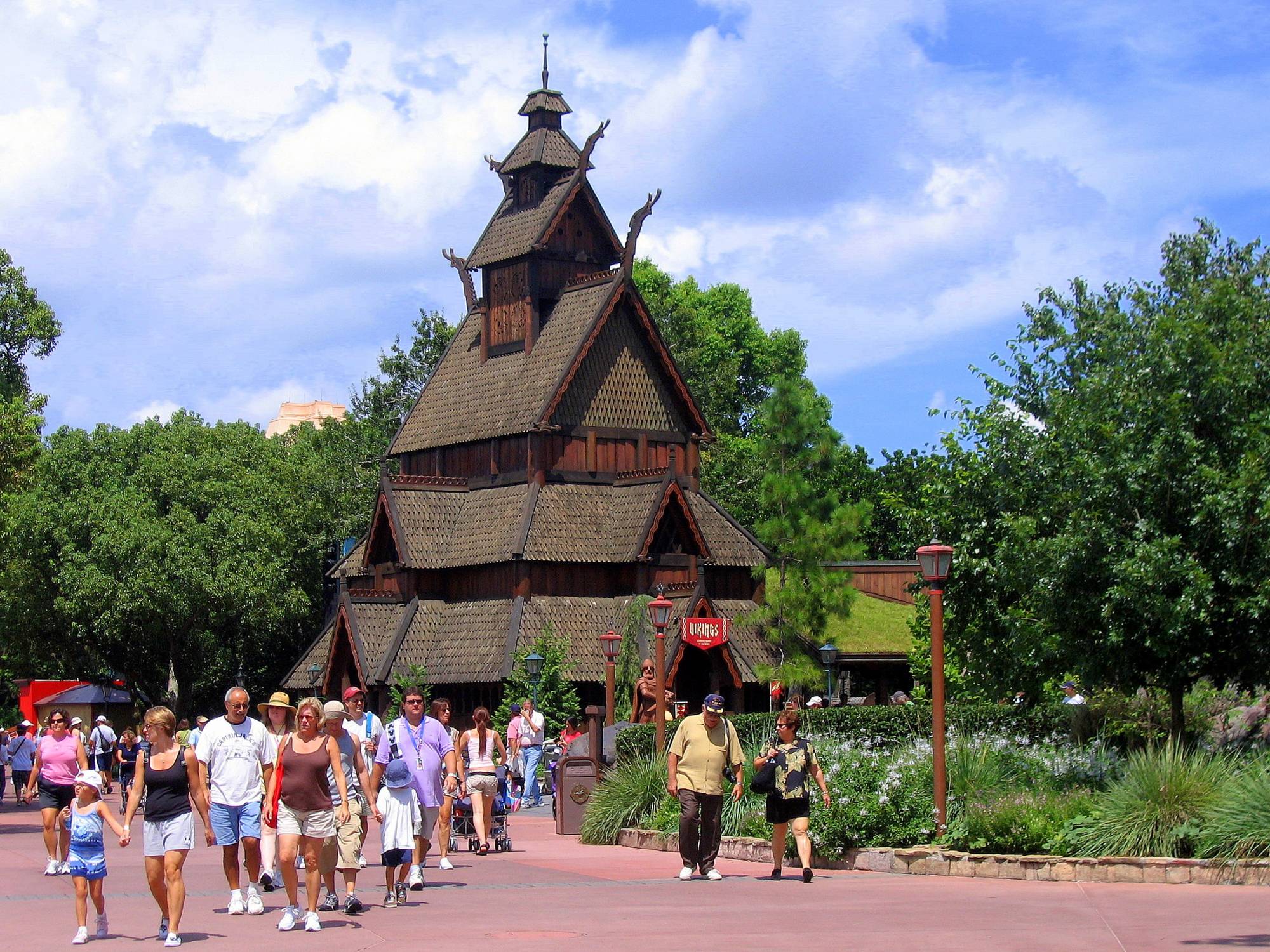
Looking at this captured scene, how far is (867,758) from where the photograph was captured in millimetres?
20969

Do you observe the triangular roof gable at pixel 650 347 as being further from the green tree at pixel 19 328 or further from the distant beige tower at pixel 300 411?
the distant beige tower at pixel 300 411

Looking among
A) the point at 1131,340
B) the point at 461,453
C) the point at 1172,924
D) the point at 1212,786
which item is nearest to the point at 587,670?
the point at 461,453

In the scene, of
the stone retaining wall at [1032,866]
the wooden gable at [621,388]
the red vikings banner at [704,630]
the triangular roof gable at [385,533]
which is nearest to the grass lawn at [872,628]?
the wooden gable at [621,388]

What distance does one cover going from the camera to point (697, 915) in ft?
50.2

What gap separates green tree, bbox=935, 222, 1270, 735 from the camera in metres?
22.4

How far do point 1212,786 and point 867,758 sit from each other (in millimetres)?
4159

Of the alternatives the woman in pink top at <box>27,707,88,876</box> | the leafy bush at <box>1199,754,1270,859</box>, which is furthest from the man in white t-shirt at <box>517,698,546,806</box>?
the leafy bush at <box>1199,754,1270,859</box>

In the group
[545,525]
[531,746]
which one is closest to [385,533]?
[545,525]

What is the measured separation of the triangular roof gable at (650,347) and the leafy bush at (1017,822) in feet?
98.1

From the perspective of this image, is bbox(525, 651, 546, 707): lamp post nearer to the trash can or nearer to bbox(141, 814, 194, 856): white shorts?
the trash can

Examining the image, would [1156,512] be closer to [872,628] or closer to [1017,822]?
[1017,822]

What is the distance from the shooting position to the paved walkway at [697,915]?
13398mm

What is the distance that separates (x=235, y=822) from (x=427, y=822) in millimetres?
2656

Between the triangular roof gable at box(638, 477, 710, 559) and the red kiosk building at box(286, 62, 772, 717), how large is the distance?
5cm
